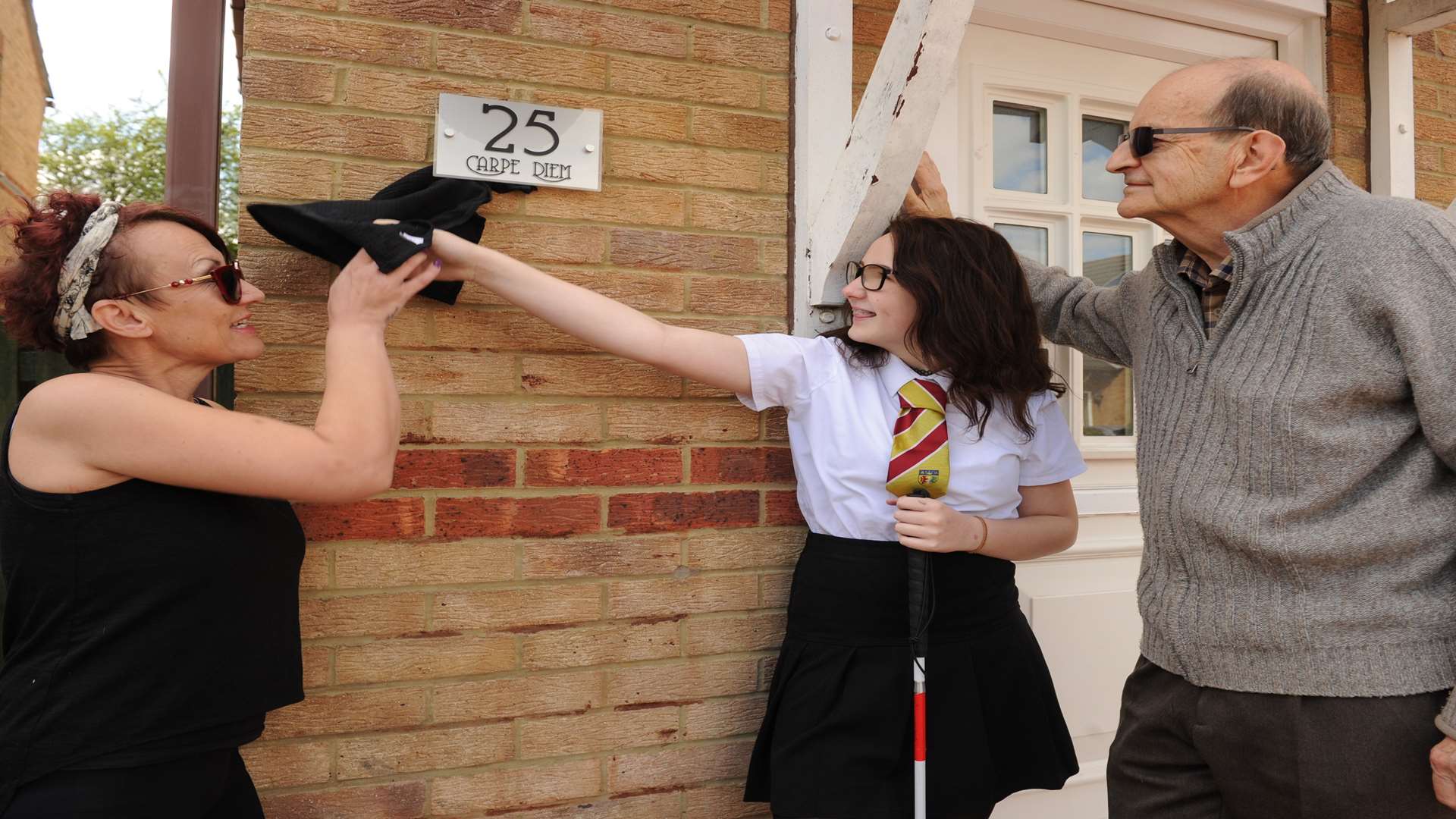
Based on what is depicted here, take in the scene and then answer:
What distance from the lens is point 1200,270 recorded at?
2.04 metres

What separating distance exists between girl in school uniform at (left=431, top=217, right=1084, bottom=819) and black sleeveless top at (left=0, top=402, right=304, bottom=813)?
800 millimetres

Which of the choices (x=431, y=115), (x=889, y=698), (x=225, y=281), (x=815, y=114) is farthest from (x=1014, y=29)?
(x=225, y=281)

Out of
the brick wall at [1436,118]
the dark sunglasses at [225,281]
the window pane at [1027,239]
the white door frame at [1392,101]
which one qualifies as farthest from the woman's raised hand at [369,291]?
the brick wall at [1436,118]

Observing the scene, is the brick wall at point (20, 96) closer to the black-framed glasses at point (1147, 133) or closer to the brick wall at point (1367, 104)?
the black-framed glasses at point (1147, 133)

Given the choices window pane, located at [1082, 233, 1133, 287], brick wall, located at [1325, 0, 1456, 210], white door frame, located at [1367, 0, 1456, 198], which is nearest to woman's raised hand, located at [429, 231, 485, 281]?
window pane, located at [1082, 233, 1133, 287]

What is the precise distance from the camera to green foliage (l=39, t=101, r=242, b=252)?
2.41 metres

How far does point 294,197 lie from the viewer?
6.71 feet

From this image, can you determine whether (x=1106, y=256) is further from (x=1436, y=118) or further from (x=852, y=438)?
(x=852, y=438)

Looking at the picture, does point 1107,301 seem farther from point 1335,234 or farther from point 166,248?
point 166,248

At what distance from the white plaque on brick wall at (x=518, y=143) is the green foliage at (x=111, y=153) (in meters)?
0.65

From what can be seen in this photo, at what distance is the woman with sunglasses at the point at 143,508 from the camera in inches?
60.4

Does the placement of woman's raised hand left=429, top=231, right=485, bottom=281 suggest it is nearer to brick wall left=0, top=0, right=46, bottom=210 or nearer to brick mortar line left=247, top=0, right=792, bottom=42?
brick mortar line left=247, top=0, right=792, bottom=42

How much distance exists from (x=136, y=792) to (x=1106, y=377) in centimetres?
284

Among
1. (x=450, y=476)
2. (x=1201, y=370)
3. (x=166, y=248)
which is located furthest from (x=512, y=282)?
(x=1201, y=370)
